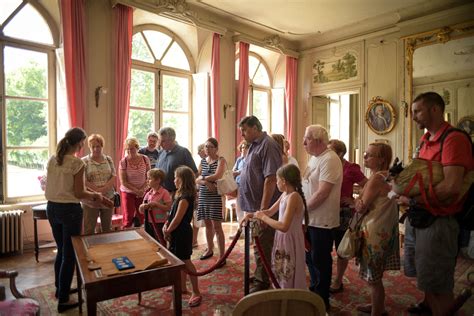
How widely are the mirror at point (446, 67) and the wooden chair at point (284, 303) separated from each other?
5.75 m

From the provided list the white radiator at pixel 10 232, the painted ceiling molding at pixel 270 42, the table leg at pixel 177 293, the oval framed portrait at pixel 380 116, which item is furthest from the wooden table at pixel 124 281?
the oval framed portrait at pixel 380 116

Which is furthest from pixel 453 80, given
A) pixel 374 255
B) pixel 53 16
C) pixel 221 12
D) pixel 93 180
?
pixel 53 16

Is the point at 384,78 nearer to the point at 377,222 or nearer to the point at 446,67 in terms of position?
the point at 446,67

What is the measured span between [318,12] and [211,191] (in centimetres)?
439

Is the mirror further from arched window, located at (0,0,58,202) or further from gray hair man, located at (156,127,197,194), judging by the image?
arched window, located at (0,0,58,202)

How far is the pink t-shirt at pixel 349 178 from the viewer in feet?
11.0

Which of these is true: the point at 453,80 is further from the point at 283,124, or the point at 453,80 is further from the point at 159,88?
the point at 159,88

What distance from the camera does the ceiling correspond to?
610 centimetres

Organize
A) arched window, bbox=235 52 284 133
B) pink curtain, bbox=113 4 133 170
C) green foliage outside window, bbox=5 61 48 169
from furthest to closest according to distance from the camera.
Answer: arched window, bbox=235 52 284 133 → pink curtain, bbox=113 4 133 170 → green foliage outside window, bbox=5 61 48 169

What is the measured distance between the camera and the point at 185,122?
22.7 ft

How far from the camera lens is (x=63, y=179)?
2871 mm

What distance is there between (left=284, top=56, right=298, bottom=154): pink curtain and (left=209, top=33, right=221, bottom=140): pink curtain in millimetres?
2200

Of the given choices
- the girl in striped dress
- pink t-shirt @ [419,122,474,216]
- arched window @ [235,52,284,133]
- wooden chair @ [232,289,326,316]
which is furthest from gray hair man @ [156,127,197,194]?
arched window @ [235,52,284,133]

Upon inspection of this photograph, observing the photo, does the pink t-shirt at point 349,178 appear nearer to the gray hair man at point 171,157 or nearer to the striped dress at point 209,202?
the striped dress at point 209,202
